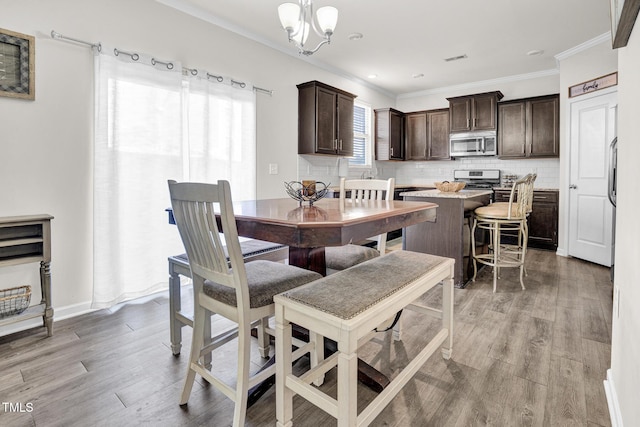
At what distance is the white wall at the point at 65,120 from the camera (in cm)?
224

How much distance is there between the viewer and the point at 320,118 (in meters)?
4.32

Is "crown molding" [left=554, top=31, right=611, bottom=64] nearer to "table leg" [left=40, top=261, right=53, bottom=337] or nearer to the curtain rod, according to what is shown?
the curtain rod

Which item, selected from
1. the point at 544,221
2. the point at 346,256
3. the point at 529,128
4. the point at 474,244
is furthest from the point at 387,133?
the point at 346,256

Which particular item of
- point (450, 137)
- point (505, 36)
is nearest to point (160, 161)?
point (505, 36)

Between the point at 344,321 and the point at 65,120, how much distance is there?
2.54 m

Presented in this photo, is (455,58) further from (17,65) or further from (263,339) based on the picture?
(17,65)

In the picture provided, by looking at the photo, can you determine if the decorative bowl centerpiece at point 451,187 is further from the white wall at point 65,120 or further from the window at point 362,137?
the white wall at point 65,120

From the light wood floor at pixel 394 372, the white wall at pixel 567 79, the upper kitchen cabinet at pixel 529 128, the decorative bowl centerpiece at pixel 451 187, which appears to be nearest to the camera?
the light wood floor at pixel 394 372

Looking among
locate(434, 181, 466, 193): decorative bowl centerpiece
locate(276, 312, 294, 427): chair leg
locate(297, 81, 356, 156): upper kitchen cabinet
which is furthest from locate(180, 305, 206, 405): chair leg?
locate(297, 81, 356, 156): upper kitchen cabinet

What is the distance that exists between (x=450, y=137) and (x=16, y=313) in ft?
19.2

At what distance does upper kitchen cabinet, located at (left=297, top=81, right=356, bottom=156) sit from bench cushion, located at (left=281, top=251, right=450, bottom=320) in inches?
111

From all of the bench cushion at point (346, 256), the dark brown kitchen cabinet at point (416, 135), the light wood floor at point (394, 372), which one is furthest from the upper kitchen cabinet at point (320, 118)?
the light wood floor at point (394, 372)

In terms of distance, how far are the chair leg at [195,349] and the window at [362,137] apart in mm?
4488

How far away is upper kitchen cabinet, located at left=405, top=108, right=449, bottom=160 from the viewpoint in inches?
237
